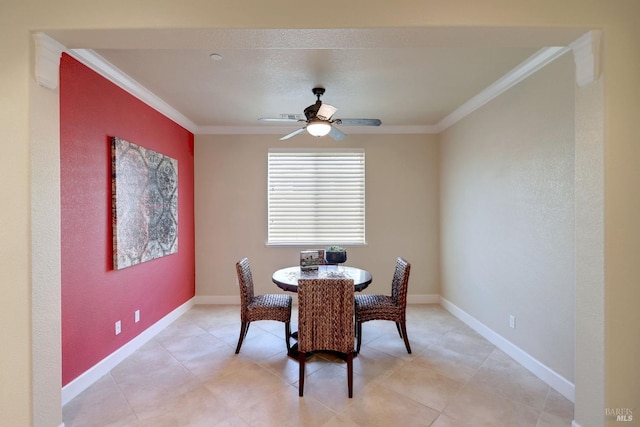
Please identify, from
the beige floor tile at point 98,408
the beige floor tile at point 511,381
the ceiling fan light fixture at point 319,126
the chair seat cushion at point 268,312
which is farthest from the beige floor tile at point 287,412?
the ceiling fan light fixture at point 319,126

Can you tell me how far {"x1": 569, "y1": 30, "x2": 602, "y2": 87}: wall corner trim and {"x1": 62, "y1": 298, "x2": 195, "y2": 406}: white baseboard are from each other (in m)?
4.06

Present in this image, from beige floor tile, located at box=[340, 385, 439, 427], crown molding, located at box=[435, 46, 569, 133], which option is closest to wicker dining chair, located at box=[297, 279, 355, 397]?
beige floor tile, located at box=[340, 385, 439, 427]

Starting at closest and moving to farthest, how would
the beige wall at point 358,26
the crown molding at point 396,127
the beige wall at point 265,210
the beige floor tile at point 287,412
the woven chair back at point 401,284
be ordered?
1. the beige wall at point 358,26
2. the beige floor tile at point 287,412
3. the crown molding at point 396,127
4. the woven chair back at point 401,284
5. the beige wall at point 265,210

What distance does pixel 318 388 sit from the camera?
2352 millimetres

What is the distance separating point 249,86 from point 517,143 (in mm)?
2724

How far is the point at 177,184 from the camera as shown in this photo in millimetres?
3912

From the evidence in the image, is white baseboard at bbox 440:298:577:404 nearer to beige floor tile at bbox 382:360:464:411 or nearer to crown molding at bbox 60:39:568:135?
beige floor tile at bbox 382:360:464:411

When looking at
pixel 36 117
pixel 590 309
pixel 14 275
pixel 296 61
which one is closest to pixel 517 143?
pixel 590 309

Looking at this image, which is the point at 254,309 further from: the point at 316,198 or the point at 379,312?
the point at 316,198

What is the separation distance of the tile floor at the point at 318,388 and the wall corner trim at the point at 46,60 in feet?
7.24

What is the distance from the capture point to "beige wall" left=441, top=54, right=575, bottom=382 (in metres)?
2.30

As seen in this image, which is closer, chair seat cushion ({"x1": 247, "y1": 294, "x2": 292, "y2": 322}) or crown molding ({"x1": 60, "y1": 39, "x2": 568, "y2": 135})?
crown molding ({"x1": 60, "y1": 39, "x2": 568, "y2": 135})

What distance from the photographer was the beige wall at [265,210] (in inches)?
176

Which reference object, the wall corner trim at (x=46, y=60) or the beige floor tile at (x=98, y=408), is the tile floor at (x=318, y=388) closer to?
the beige floor tile at (x=98, y=408)
